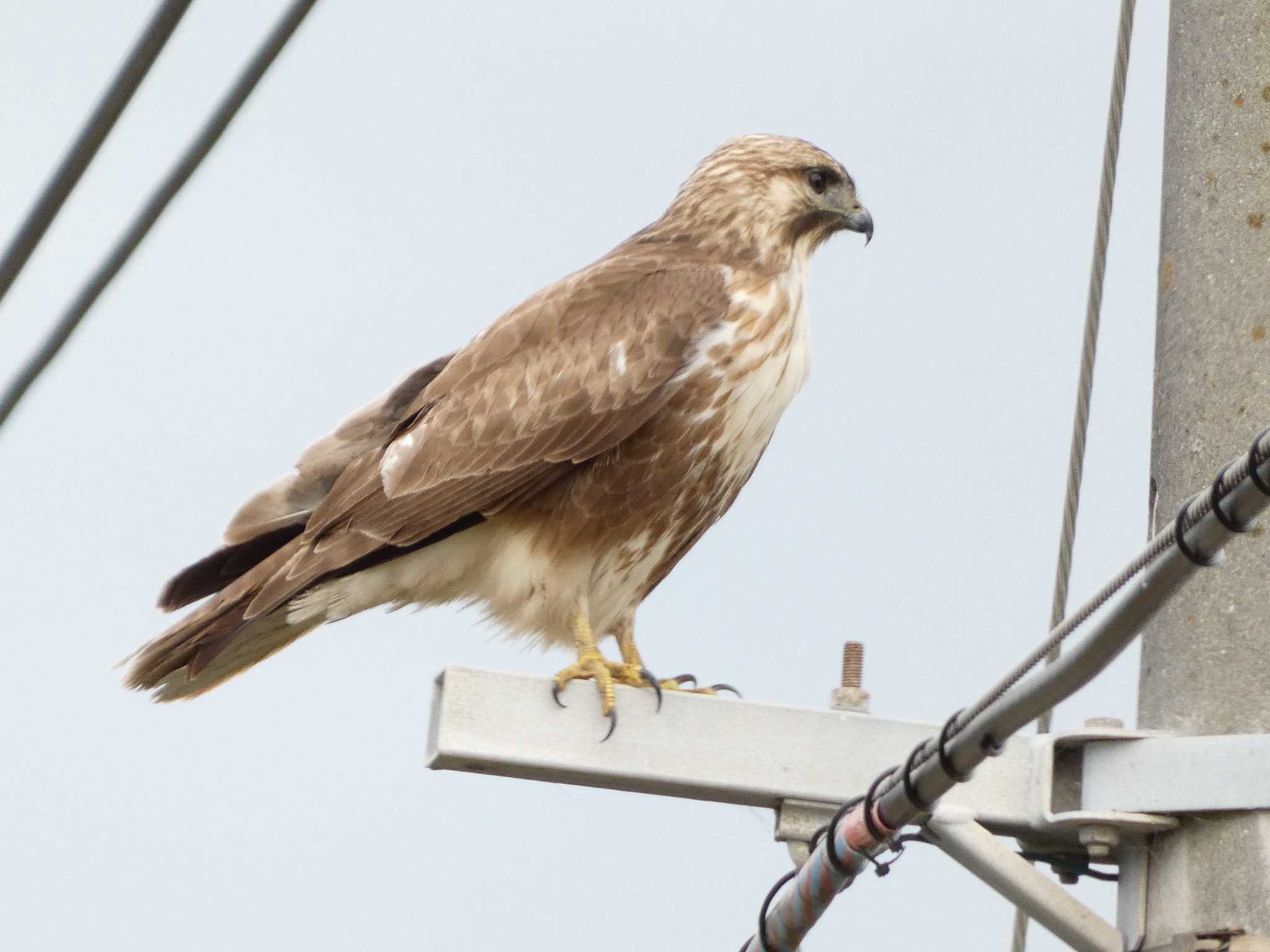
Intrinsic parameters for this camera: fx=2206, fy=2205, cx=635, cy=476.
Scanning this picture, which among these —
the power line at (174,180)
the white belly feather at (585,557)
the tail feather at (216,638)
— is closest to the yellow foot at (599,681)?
the white belly feather at (585,557)

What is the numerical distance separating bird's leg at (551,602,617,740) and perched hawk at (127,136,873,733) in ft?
0.07

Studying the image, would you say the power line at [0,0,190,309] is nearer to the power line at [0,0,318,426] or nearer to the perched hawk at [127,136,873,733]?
the power line at [0,0,318,426]

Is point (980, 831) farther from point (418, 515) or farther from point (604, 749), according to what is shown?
point (418, 515)

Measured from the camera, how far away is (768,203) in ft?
19.9

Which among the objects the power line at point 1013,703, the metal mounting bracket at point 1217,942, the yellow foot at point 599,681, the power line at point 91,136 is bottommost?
the metal mounting bracket at point 1217,942

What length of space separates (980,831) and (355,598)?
229cm

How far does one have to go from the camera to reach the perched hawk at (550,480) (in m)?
5.48

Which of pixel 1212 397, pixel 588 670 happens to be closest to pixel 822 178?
pixel 588 670

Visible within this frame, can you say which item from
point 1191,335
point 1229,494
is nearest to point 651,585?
point 1191,335

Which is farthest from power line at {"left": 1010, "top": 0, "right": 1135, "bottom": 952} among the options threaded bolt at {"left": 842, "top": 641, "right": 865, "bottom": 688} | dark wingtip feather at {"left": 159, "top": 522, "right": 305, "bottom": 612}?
dark wingtip feather at {"left": 159, "top": 522, "right": 305, "bottom": 612}

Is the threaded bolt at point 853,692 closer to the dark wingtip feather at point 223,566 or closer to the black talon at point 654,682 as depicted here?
the black talon at point 654,682

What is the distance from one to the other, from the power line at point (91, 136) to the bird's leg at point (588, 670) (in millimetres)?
1447

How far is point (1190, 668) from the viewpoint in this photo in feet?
12.6

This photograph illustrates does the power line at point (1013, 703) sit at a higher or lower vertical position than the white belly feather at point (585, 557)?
lower
